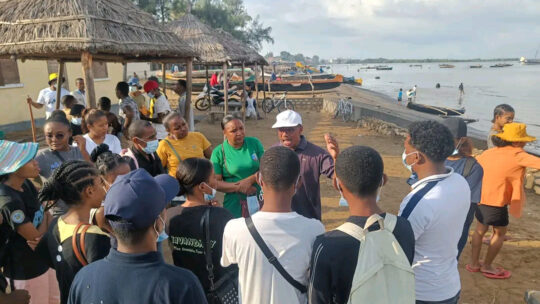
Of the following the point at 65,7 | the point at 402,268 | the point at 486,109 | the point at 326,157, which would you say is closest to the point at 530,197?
the point at 326,157

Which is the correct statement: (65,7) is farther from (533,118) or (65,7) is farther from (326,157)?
(533,118)

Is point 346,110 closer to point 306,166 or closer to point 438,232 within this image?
point 306,166

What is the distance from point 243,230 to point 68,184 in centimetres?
121

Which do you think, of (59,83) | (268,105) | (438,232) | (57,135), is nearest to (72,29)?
(59,83)

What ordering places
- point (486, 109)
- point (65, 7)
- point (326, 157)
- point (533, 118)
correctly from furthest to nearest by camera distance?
point (486, 109), point (533, 118), point (65, 7), point (326, 157)

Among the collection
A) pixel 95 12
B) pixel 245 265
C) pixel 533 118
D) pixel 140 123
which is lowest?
pixel 533 118

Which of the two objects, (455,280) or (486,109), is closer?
(455,280)

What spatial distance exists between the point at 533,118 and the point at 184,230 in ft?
94.8

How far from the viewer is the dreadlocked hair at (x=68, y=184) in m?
2.07

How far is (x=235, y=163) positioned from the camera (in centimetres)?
337

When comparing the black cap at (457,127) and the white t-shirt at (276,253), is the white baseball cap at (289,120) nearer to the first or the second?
the black cap at (457,127)

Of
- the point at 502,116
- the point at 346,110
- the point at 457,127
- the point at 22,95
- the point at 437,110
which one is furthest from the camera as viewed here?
the point at 437,110

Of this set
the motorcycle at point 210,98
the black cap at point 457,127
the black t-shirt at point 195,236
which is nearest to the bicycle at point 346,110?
the motorcycle at point 210,98

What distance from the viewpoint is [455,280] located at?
2.07 m
